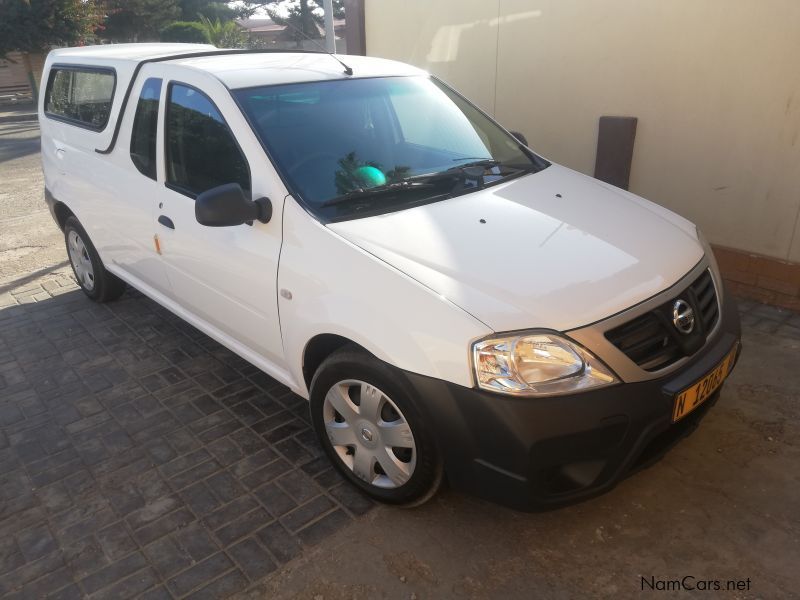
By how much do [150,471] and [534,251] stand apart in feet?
7.10

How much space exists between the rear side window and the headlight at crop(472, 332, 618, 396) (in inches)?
130

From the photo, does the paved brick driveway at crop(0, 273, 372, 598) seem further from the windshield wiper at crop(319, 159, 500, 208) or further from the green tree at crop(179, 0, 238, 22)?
the green tree at crop(179, 0, 238, 22)

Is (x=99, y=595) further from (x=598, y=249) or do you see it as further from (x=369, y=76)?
(x=369, y=76)

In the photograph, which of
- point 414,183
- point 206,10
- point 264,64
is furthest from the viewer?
point 206,10

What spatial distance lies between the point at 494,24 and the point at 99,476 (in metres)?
5.21

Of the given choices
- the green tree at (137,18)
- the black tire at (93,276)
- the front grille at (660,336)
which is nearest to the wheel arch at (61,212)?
the black tire at (93,276)

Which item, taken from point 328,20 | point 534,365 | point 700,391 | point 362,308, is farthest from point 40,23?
point 700,391

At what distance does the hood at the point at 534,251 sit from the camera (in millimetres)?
2301

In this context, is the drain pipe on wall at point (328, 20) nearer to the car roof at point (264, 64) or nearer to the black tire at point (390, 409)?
the car roof at point (264, 64)

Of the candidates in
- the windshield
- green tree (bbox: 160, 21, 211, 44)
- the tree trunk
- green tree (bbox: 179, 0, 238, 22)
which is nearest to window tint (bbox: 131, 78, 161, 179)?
the windshield

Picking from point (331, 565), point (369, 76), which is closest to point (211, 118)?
point (369, 76)

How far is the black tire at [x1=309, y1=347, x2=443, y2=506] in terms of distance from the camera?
2.43m

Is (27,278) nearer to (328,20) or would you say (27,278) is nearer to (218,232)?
(218,232)

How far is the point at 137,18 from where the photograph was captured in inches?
1215
